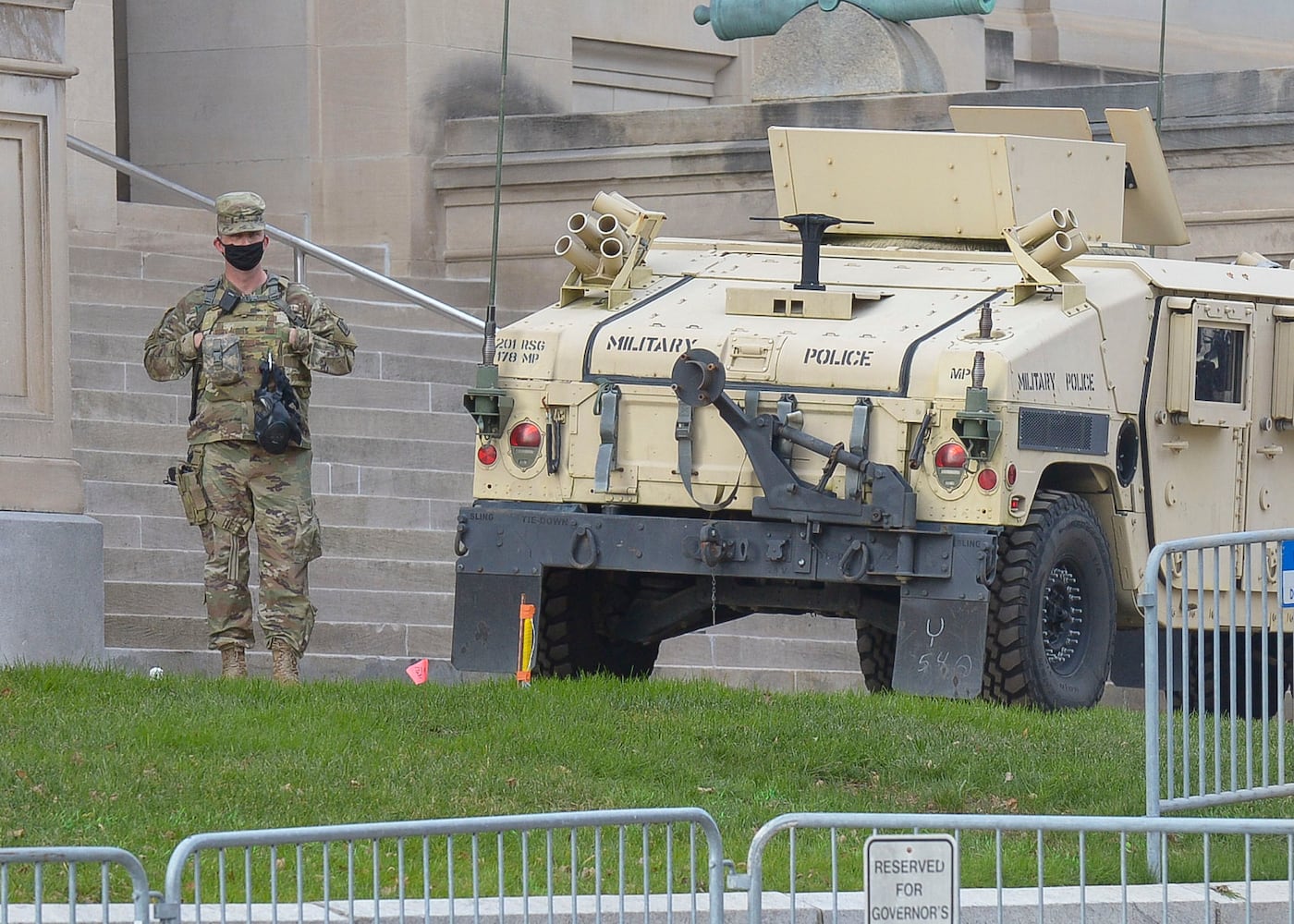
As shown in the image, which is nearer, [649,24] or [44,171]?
[44,171]

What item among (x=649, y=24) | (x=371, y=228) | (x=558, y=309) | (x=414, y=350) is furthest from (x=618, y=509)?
(x=649, y=24)

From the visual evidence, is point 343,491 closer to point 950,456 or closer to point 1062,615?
point 1062,615

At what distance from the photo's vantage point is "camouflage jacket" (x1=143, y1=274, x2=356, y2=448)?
11.1 meters

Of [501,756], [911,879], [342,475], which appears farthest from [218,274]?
[911,879]

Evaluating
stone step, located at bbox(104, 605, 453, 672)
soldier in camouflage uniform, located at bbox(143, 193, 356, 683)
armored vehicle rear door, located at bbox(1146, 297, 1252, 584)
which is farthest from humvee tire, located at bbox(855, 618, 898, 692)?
soldier in camouflage uniform, located at bbox(143, 193, 356, 683)

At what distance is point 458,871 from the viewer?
7.49m

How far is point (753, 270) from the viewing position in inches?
478

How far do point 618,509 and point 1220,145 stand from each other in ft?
25.3

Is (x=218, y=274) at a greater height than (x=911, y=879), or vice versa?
(x=218, y=274)

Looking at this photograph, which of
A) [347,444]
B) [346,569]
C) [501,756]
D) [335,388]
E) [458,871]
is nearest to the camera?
[458,871]

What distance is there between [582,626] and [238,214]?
2389 mm

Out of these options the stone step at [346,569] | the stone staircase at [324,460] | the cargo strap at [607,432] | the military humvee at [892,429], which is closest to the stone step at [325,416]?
the stone staircase at [324,460]

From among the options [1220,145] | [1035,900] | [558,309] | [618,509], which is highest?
[1220,145]

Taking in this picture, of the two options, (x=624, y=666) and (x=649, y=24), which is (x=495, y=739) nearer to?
(x=624, y=666)
